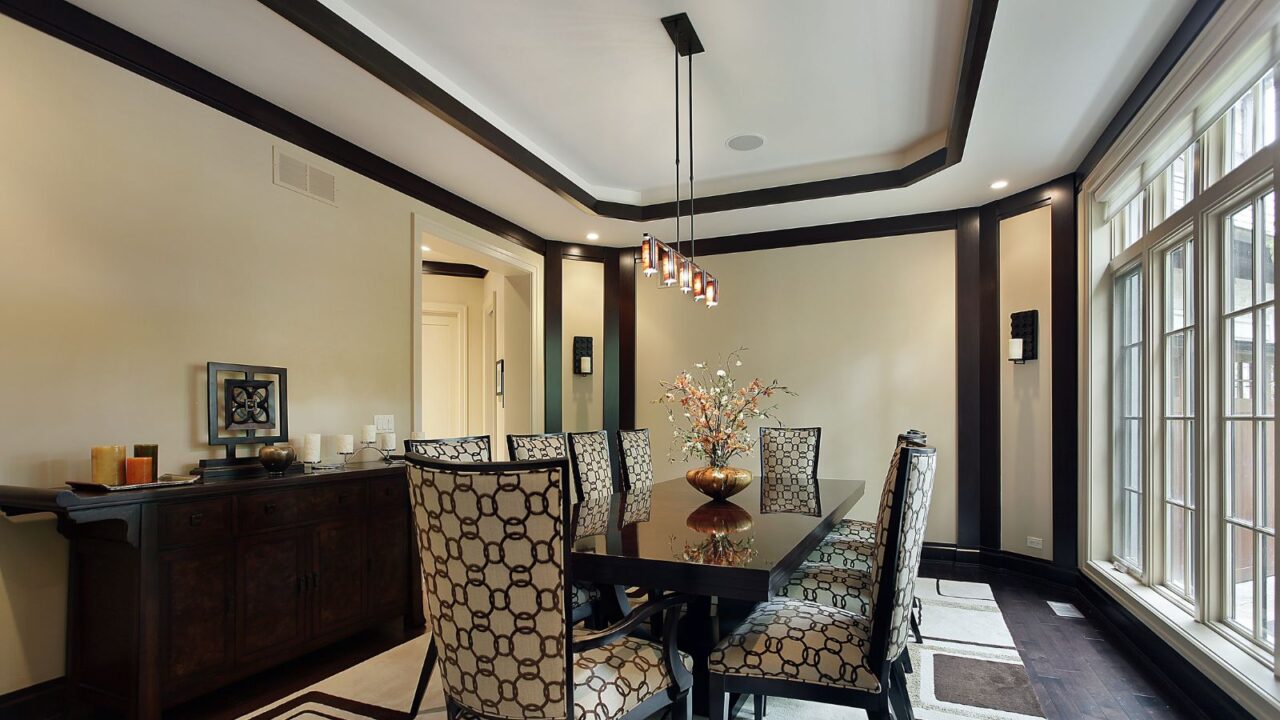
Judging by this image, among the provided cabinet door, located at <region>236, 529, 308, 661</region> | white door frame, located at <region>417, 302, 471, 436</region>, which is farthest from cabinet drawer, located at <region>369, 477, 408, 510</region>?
white door frame, located at <region>417, 302, 471, 436</region>

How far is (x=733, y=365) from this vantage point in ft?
19.8

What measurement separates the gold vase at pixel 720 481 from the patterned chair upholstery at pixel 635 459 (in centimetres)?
73

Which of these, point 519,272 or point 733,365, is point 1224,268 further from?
point 519,272

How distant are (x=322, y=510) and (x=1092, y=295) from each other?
4634mm

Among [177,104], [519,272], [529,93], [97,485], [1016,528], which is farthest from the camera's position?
[519,272]

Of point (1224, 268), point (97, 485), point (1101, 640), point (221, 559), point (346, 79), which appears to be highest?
point (346, 79)

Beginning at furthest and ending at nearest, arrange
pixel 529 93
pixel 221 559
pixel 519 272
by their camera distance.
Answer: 1. pixel 519 272
2. pixel 529 93
3. pixel 221 559

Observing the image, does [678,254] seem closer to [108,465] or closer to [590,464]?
[590,464]

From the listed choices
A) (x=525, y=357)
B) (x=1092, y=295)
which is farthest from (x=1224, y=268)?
(x=525, y=357)

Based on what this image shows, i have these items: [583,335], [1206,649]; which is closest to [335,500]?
[583,335]

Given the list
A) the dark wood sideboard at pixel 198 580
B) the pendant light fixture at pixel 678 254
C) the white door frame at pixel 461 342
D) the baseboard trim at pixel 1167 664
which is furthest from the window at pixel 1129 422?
the white door frame at pixel 461 342

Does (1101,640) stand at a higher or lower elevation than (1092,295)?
lower

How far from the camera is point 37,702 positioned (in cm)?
245

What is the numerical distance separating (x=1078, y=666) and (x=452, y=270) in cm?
637
